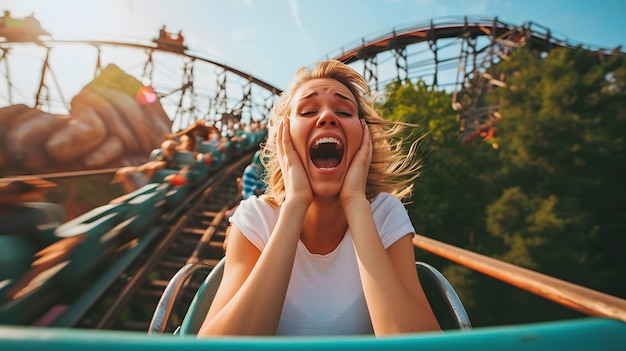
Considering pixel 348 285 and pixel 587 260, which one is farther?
pixel 587 260

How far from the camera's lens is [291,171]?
1.15 m

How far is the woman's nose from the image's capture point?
3.76ft

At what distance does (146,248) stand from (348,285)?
413cm

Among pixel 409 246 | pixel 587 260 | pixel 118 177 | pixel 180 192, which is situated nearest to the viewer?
pixel 409 246

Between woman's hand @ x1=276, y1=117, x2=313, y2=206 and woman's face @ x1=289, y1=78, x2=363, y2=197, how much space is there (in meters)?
0.02

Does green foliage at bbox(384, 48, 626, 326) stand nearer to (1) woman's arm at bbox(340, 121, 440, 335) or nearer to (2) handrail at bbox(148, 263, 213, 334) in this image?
(1) woman's arm at bbox(340, 121, 440, 335)

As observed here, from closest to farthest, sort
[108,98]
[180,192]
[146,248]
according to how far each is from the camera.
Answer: [146,248] → [180,192] → [108,98]

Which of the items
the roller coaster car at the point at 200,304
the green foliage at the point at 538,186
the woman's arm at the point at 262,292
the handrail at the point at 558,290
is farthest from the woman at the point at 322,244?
the green foliage at the point at 538,186

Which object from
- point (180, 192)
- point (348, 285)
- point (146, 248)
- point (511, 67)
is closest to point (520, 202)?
point (511, 67)

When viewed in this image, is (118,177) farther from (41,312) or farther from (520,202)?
(520,202)

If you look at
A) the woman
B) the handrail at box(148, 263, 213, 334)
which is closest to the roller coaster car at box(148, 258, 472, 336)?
the handrail at box(148, 263, 213, 334)

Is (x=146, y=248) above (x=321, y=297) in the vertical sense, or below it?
below

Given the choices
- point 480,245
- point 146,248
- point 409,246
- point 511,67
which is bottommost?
point 480,245

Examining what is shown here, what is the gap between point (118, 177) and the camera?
562 centimetres
